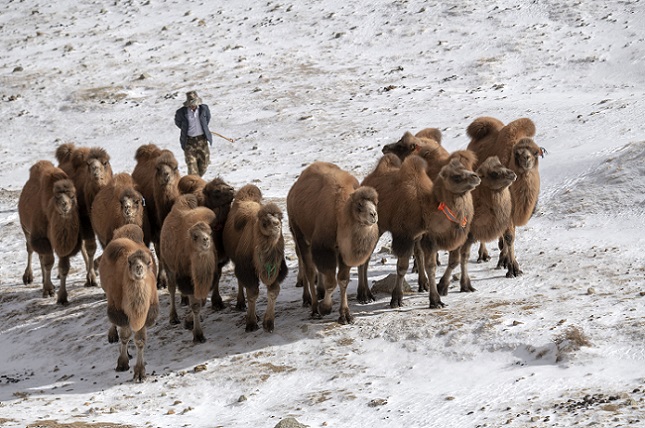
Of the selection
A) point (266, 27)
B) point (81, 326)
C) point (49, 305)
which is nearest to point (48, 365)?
point (81, 326)

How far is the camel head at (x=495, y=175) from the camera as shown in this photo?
12.4m

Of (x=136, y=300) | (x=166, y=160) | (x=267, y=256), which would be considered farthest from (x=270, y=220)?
(x=166, y=160)

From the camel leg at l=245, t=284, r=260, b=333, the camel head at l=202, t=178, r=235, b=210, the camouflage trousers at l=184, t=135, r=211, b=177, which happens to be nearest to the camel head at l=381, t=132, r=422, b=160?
the camel head at l=202, t=178, r=235, b=210

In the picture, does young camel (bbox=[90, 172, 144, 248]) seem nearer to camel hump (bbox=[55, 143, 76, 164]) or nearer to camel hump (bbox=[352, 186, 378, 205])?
camel hump (bbox=[55, 143, 76, 164])

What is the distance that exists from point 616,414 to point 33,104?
2283 centimetres

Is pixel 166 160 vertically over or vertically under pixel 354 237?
over

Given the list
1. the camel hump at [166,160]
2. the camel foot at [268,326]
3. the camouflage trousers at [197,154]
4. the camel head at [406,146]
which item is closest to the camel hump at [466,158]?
the camel head at [406,146]

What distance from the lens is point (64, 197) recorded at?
14008 mm

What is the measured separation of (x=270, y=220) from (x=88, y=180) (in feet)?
14.1

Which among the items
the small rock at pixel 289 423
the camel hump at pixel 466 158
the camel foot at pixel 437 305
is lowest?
the small rock at pixel 289 423

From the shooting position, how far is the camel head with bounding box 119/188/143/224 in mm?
13375

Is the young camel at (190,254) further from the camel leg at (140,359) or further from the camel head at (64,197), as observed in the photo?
the camel head at (64,197)

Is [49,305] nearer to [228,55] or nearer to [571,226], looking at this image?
[571,226]

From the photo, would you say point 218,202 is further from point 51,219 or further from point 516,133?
point 516,133
